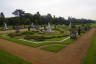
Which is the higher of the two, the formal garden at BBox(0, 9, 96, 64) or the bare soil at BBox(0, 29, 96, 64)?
the formal garden at BBox(0, 9, 96, 64)

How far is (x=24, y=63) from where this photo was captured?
8930 mm

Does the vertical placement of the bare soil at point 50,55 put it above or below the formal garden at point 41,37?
below

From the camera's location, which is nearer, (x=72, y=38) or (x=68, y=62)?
(x=68, y=62)

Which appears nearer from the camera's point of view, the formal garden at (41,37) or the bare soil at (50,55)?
the bare soil at (50,55)

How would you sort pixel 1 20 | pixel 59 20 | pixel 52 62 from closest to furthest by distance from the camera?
pixel 52 62
pixel 1 20
pixel 59 20

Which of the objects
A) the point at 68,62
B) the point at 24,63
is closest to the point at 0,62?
the point at 24,63

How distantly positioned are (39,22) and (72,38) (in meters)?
54.3

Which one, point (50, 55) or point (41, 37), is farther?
point (41, 37)

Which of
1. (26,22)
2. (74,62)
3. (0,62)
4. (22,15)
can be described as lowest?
(74,62)

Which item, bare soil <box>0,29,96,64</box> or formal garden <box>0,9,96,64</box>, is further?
formal garden <box>0,9,96,64</box>

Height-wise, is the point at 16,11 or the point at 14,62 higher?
the point at 16,11

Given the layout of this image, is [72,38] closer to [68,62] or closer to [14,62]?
[68,62]

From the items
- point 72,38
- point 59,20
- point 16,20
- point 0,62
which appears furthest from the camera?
point 59,20

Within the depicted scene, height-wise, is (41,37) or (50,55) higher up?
(41,37)
